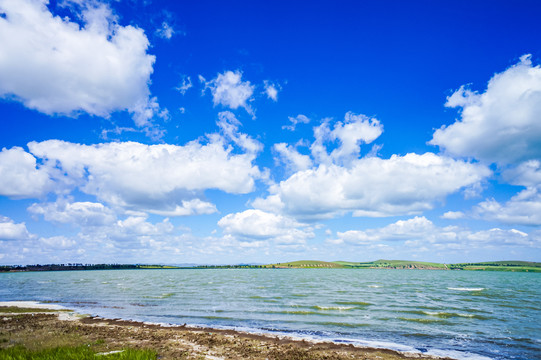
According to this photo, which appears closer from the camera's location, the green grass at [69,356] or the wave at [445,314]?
the green grass at [69,356]

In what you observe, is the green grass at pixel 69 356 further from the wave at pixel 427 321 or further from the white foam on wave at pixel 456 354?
the wave at pixel 427 321

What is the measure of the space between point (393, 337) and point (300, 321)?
33.7 ft

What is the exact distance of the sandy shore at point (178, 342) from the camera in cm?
1998

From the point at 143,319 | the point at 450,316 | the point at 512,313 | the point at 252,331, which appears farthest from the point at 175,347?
the point at 512,313

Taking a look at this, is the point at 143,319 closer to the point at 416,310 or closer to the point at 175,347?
the point at 175,347

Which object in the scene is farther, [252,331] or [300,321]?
[300,321]

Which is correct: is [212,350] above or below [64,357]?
below

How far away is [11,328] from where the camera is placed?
2716 cm

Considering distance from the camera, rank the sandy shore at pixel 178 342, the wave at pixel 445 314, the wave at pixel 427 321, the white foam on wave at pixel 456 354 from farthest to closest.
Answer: the wave at pixel 445 314, the wave at pixel 427 321, the white foam on wave at pixel 456 354, the sandy shore at pixel 178 342

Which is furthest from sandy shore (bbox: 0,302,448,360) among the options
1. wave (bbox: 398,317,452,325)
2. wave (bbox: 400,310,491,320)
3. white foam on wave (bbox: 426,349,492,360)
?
wave (bbox: 400,310,491,320)

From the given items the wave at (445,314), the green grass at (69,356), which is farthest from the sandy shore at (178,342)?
the wave at (445,314)

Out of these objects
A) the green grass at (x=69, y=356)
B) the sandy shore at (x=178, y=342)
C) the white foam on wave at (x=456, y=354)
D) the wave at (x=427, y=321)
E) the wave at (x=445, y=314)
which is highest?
the green grass at (x=69, y=356)

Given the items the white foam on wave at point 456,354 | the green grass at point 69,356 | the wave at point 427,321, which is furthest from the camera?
the wave at point 427,321

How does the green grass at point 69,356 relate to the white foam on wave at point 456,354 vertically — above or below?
above
